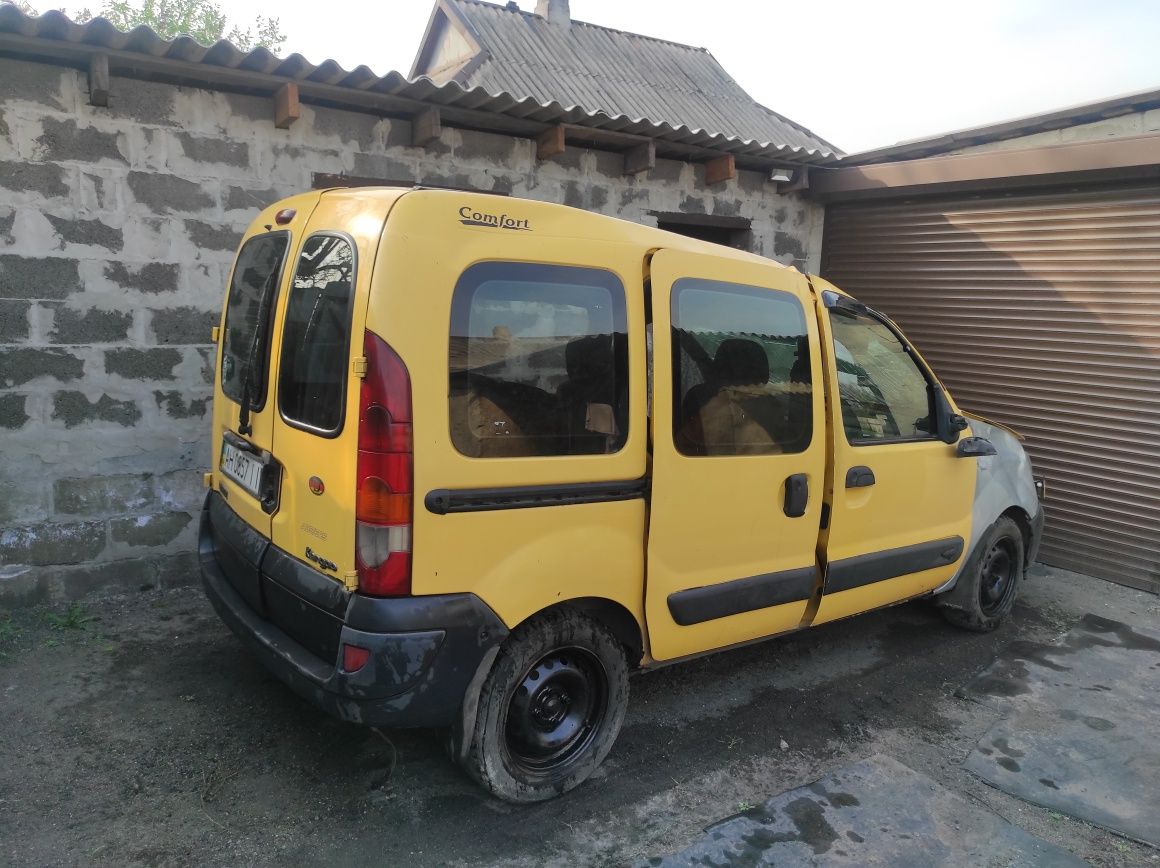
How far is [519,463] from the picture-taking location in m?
2.57

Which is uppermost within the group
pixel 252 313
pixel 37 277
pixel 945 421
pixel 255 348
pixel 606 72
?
pixel 606 72

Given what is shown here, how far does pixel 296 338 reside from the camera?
2.74 metres

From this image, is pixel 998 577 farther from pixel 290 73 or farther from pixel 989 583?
pixel 290 73

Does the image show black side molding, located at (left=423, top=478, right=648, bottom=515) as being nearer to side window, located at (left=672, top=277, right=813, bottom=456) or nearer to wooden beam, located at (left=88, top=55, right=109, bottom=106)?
side window, located at (left=672, top=277, right=813, bottom=456)

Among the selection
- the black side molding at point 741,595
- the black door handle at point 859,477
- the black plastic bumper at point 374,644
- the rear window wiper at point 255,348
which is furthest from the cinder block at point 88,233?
the black door handle at point 859,477

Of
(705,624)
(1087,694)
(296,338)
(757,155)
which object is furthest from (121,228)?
(1087,694)

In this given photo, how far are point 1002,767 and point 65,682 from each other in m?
4.07

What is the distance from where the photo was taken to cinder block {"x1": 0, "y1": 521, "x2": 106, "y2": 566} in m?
4.18

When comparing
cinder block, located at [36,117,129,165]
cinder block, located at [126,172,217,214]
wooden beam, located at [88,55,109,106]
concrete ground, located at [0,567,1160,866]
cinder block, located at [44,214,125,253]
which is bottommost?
concrete ground, located at [0,567,1160,866]

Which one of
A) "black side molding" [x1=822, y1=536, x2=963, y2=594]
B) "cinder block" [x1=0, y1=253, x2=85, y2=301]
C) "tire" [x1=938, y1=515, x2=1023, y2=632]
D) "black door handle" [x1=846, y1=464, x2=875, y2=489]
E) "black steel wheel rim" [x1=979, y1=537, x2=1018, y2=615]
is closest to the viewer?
"black door handle" [x1=846, y1=464, x2=875, y2=489]

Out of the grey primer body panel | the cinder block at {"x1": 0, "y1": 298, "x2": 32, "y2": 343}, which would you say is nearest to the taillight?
the cinder block at {"x1": 0, "y1": 298, "x2": 32, "y2": 343}

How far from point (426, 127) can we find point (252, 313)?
2.33 metres

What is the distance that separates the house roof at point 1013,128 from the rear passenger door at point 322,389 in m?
5.52

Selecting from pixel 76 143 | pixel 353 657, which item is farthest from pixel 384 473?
pixel 76 143
